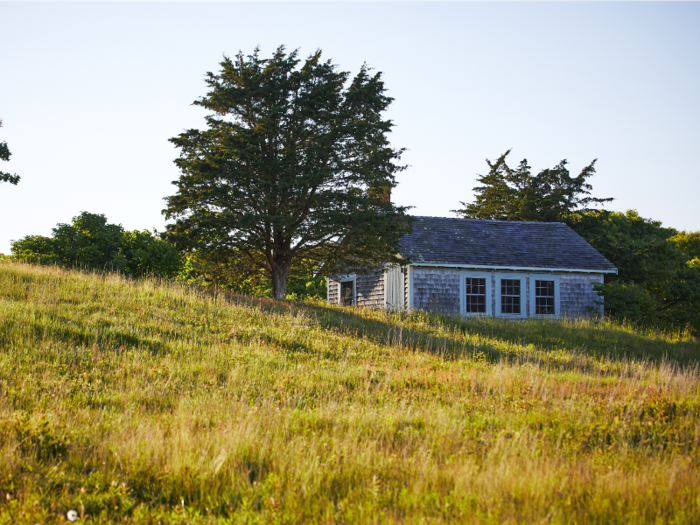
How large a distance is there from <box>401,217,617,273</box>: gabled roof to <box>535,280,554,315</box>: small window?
0.96 meters

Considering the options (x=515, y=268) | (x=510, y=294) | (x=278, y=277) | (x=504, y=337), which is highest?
(x=515, y=268)

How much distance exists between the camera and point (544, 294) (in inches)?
1021

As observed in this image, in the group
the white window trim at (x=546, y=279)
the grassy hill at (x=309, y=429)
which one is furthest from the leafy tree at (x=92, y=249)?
the white window trim at (x=546, y=279)

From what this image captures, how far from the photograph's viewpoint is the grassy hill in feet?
15.6

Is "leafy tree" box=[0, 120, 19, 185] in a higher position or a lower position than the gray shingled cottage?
higher

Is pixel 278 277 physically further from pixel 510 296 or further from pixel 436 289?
pixel 510 296

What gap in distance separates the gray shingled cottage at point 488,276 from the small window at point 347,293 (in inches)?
59.7

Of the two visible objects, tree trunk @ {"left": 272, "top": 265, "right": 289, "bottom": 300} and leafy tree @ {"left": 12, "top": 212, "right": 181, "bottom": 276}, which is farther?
leafy tree @ {"left": 12, "top": 212, "right": 181, "bottom": 276}

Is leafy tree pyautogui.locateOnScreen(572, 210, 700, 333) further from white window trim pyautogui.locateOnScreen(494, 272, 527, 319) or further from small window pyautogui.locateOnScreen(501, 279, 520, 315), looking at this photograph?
small window pyautogui.locateOnScreen(501, 279, 520, 315)

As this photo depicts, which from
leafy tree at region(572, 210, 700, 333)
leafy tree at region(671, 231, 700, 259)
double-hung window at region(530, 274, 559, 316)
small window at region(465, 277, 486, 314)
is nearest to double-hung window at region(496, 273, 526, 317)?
double-hung window at region(530, 274, 559, 316)

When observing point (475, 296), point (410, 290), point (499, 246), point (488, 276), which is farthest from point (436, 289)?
point (499, 246)

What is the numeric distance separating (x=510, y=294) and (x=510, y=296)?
0.34 feet

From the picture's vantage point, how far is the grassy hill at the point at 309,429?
4746 mm

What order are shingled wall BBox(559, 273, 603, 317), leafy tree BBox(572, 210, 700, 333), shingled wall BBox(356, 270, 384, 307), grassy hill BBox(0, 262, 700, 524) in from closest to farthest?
grassy hill BBox(0, 262, 700, 524), shingled wall BBox(559, 273, 603, 317), shingled wall BBox(356, 270, 384, 307), leafy tree BBox(572, 210, 700, 333)
